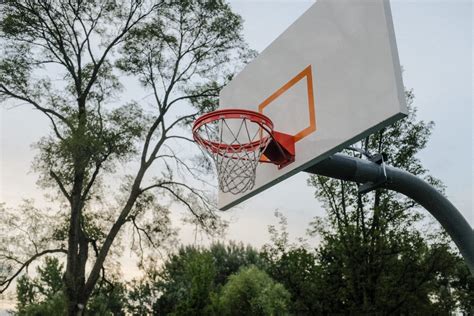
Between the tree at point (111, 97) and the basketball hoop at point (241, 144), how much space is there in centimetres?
675

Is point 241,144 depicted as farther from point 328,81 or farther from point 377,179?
point 377,179

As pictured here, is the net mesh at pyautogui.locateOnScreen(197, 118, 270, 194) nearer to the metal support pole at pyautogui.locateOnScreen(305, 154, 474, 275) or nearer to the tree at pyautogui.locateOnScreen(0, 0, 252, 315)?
the metal support pole at pyautogui.locateOnScreen(305, 154, 474, 275)

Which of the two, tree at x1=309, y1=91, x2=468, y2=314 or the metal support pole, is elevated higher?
tree at x1=309, y1=91, x2=468, y2=314

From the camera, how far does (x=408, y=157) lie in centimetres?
1305

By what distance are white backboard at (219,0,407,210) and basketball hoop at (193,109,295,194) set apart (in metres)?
0.10

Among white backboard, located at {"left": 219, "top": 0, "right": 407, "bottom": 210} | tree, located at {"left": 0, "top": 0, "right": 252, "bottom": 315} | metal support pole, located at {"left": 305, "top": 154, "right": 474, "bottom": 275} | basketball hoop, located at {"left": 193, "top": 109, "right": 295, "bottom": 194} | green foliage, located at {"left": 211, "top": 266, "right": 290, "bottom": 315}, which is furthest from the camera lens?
green foliage, located at {"left": 211, "top": 266, "right": 290, "bottom": 315}

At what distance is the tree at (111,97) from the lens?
34.9 ft

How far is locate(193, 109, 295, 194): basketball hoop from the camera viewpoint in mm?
3637

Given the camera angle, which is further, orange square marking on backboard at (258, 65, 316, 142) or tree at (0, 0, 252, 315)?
tree at (0, 0, 252, 315)

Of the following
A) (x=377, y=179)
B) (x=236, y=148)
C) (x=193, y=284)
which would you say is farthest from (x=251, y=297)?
(x=377, y=179)

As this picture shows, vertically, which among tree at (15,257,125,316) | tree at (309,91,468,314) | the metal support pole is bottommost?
the metal support pole

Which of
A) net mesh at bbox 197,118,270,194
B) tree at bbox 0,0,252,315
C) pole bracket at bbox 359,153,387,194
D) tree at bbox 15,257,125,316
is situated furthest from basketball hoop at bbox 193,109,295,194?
tree at bbox 15,257,125,316

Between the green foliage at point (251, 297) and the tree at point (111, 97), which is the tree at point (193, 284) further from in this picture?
the tree at point (111, 97)

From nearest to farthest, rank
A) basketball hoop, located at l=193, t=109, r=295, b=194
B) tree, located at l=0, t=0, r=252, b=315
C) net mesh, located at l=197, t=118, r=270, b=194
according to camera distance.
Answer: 1. basketball hoop, located at l=193, t=109, r=295, b=194
2. net mesh, located at l=197, t=118, r=270, b=194
3. tree, located at l=0, t=0, r=252, b=315
